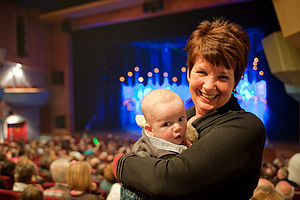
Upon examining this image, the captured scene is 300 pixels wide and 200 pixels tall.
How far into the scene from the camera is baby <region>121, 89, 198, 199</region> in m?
1.18

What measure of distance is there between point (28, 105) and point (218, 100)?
12.2 meters

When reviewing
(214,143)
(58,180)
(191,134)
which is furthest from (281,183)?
(58,180)

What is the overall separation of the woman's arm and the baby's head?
0.19 metres

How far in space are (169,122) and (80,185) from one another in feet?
5.65

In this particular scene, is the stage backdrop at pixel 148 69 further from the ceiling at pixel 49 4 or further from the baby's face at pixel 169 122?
the baby's face at pixel 169 122

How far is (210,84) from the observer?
3.93ft

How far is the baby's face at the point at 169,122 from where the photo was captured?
47.9 inches

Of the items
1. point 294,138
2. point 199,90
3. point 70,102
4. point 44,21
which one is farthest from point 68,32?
point 199,90

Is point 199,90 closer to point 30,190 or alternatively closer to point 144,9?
point 30,190

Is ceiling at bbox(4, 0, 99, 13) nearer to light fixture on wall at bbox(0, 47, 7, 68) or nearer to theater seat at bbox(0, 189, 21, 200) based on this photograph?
light fixture on wall at bbox(0, 47, 7, 68)

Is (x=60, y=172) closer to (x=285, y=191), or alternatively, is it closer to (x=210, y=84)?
(x=285, y=191)

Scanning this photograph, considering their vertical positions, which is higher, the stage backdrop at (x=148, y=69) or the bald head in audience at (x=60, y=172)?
the stage backdrop at (x=148, y=69)

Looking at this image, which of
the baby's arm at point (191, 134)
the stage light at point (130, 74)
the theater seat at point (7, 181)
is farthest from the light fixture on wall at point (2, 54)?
the baby's arm at point (191, 134)

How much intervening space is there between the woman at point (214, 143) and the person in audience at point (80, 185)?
1.57 m
